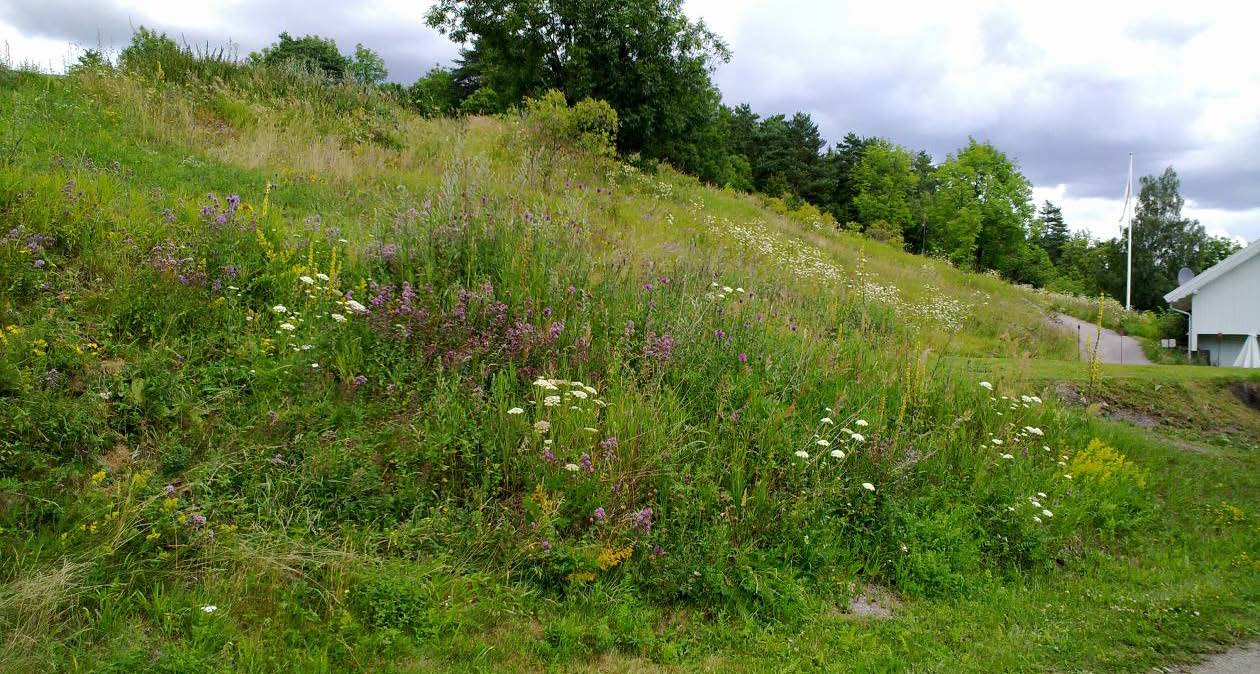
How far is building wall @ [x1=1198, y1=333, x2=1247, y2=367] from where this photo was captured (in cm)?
2666

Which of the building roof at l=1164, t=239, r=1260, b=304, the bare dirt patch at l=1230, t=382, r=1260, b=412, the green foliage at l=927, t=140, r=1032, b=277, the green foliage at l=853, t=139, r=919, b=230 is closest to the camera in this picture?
the bare dirt patch at l=1230, t=382, r=1260, b=412

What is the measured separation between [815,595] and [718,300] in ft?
12.0

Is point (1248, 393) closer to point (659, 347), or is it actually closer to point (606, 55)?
point (659, 347)

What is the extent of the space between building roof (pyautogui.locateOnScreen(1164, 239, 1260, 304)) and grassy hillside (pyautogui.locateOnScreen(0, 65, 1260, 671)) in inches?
933

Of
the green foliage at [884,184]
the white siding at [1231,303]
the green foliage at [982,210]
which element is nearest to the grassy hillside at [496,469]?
the white siding at [1231,303]

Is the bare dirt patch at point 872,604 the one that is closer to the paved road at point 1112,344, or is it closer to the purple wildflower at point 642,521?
the purple wildflower at point 642,521

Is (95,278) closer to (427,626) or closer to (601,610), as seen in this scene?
(427,626)

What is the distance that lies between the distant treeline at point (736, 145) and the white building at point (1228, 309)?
31.5 feet

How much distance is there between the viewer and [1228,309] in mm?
26656

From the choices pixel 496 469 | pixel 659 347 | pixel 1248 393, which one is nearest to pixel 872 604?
pixel 659 347

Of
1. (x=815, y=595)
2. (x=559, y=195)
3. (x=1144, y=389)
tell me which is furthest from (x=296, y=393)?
(x=1144, y=389)

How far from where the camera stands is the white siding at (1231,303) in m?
25.8

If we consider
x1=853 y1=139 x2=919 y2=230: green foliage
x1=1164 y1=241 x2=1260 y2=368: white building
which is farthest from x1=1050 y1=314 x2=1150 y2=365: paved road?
x1=853 y1=139 x2=919 y2=230: green foliage

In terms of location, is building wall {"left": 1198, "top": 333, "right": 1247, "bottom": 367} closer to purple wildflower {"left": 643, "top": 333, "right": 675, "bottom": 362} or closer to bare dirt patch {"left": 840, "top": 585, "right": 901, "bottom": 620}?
bare dirt patch {"left": 840, "top": 585, "right": 901, "bottom": 620}
